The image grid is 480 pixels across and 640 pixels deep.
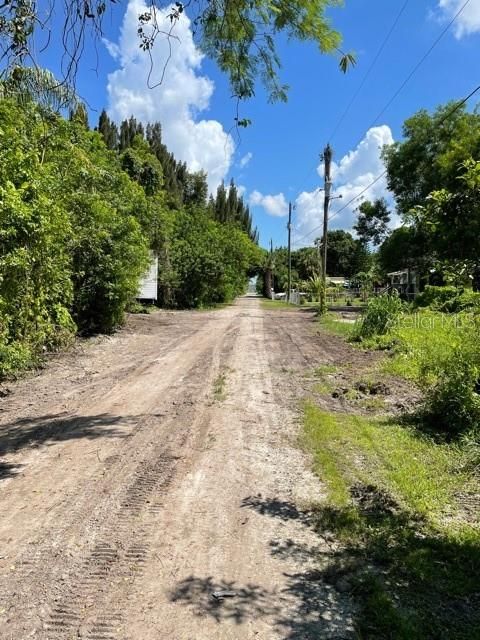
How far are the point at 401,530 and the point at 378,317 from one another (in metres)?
12.7

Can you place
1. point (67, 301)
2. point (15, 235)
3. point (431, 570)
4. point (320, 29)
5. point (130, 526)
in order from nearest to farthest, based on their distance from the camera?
point (431, 570) < point (320, 29) < point (130, 526) < point (15, 235) < point (67, 301)

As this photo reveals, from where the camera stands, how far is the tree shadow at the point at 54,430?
617 centimetres

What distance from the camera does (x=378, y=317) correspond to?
1627 cm

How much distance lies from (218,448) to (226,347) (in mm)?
8316

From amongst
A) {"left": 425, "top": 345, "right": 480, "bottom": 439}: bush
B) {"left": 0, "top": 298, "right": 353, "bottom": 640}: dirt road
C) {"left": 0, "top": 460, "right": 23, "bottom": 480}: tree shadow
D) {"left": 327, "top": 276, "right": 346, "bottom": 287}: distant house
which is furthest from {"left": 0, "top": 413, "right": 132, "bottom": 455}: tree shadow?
{"left": 327, "top": 276, "right": 346, "bottom": 287}: distant house

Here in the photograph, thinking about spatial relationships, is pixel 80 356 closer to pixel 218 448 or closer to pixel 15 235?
pixel 15 235

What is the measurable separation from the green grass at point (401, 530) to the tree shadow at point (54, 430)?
2508mm

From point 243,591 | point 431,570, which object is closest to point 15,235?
point 243,591

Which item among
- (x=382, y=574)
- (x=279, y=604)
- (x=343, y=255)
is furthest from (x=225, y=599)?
(x=343, y=255)

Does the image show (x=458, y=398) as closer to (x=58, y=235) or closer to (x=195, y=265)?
(x=58, y=235)

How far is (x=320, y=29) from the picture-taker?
378 centimetres

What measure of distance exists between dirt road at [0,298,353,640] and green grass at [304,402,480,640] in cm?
21

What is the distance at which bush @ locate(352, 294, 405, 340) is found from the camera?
16.1 meters

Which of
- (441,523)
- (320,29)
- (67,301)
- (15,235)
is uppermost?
(320,29)
